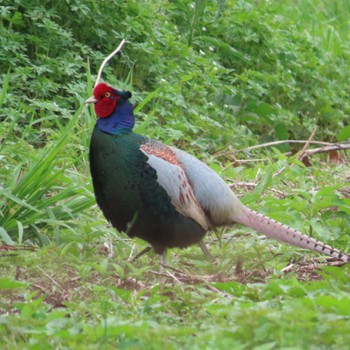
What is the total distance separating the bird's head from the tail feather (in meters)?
0.84

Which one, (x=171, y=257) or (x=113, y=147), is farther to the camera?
(x=171, y=257)

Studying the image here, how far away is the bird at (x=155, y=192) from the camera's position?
533cm

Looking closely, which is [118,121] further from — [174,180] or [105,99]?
[174,180]

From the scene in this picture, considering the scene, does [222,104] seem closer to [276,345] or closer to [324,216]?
[324,216]

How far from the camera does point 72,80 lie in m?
7.89

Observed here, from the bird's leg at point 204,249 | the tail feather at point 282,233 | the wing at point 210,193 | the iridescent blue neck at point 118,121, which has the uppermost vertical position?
the iridescent blue neck at point 118,121

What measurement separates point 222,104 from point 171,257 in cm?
346

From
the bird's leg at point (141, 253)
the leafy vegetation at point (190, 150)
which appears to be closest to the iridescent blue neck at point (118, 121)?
the leafy vegetation at point (190, 150)

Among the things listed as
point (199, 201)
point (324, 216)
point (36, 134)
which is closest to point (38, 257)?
point (199, 201)

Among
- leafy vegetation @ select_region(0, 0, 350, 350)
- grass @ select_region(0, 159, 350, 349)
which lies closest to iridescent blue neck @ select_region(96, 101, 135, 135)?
leafy vegetation @ select_region(0, 0, 350, 350)

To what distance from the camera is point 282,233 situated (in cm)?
559

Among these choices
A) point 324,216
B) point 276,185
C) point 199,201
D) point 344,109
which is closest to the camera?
point 199,201

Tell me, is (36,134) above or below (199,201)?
below

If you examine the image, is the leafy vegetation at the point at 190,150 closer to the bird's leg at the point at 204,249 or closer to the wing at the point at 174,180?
the bird's leg at the point at 204,249
